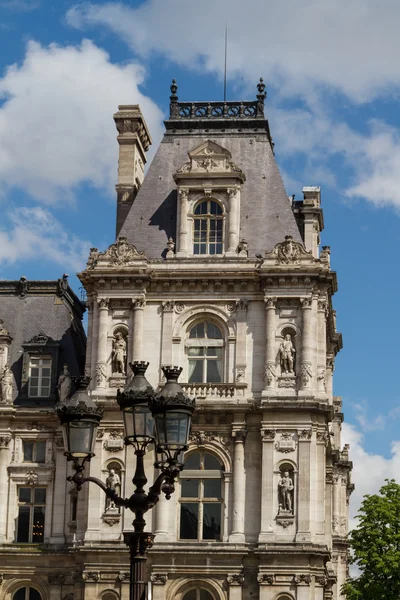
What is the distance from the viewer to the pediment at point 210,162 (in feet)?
185

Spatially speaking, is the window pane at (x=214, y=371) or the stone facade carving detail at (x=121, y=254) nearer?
the window pane at (x=214, y=371)

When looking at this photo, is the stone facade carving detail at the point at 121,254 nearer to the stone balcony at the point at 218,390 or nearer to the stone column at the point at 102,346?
the stone column at the point at 102,346

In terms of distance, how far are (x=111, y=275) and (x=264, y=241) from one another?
22.3ft

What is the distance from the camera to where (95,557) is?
52.7 metres

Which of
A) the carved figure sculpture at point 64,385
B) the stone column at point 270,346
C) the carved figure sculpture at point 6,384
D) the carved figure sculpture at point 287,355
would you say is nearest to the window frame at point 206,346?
the stone column at point 270,346

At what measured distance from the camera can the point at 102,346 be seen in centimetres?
5469

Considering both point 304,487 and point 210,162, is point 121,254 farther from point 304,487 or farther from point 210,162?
point 304,487

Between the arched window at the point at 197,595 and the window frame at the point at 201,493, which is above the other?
the window frame at the point at 201,493

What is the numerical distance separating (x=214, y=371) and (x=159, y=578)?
8.72 meters

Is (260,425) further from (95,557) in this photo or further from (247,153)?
(247,153)

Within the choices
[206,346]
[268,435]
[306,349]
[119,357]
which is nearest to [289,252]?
[306,349]

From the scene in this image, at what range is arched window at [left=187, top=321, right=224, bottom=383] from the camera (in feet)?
179

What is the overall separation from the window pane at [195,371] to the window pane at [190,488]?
162 inches

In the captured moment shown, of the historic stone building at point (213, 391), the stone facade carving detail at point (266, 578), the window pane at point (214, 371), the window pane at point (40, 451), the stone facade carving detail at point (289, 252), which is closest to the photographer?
the stone facade carving detail at point (266, 578)
